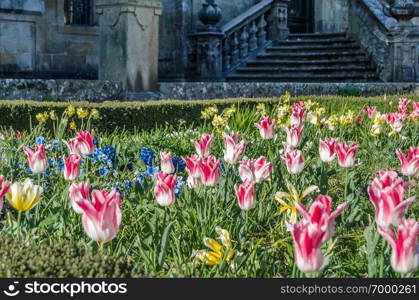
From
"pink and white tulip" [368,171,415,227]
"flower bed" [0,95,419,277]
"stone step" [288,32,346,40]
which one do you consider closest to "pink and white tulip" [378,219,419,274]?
"flower bed" [0,95,419,277]

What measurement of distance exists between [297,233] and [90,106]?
6051 millimetres

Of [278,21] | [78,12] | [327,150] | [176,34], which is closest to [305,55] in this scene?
[278,21]

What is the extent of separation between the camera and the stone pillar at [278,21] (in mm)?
17656

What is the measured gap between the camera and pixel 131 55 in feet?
36.1

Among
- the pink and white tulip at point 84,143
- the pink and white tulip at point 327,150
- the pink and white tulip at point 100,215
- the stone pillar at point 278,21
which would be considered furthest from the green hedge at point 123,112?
the stone pillar at point 278,21

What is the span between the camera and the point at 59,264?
8.50 ft

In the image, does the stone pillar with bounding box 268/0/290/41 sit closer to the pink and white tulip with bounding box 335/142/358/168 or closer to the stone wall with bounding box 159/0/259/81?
the stone wall with bounding box 159/0/259/81

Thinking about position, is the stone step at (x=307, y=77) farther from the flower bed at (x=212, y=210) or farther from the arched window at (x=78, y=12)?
the flower bed at (x=212, y=210)

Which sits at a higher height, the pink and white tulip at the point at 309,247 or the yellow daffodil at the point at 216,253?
the pink and white tulip at the point at 309,247

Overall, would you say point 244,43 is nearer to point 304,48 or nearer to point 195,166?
point 304,48

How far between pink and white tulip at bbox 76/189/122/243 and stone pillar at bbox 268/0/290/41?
1566cm

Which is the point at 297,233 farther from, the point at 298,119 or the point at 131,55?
the point at 131,55

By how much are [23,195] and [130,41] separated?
27.3ft

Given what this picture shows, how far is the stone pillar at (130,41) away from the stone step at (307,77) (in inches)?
213
